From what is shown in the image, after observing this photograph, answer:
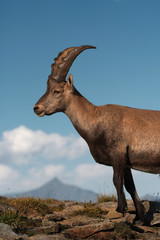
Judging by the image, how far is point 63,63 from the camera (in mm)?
11820

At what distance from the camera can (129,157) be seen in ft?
35.8

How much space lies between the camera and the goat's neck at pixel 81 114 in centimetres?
1127

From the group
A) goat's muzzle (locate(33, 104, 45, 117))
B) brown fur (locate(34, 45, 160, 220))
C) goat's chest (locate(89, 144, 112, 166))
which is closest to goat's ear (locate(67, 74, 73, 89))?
brown fur (locate(34, 45, 160, 220))

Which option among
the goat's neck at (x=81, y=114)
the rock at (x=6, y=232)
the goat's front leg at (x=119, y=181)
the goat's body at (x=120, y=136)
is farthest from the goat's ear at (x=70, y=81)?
the rock at (x=6, y=232)

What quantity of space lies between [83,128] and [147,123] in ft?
7.24

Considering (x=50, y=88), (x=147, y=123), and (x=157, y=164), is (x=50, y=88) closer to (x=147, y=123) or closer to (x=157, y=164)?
(x=147, y=123)

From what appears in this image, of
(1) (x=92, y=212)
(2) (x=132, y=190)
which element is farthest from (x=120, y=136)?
(1) (x=92, y=212)

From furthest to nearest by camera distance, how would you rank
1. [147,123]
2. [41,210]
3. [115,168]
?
[41,210] → [147,123] → [115,168]

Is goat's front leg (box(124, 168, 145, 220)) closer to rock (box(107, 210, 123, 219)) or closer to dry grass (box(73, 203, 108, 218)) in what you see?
rock (box(107, 210, 123, 219))

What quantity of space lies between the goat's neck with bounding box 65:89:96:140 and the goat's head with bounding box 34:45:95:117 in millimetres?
258

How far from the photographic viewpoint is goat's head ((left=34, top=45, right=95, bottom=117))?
38.4 feet

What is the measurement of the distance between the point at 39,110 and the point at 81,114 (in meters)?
1.54


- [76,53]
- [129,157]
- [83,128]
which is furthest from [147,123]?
[76,53]

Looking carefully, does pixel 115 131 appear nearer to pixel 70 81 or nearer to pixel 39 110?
pixel 70 81
